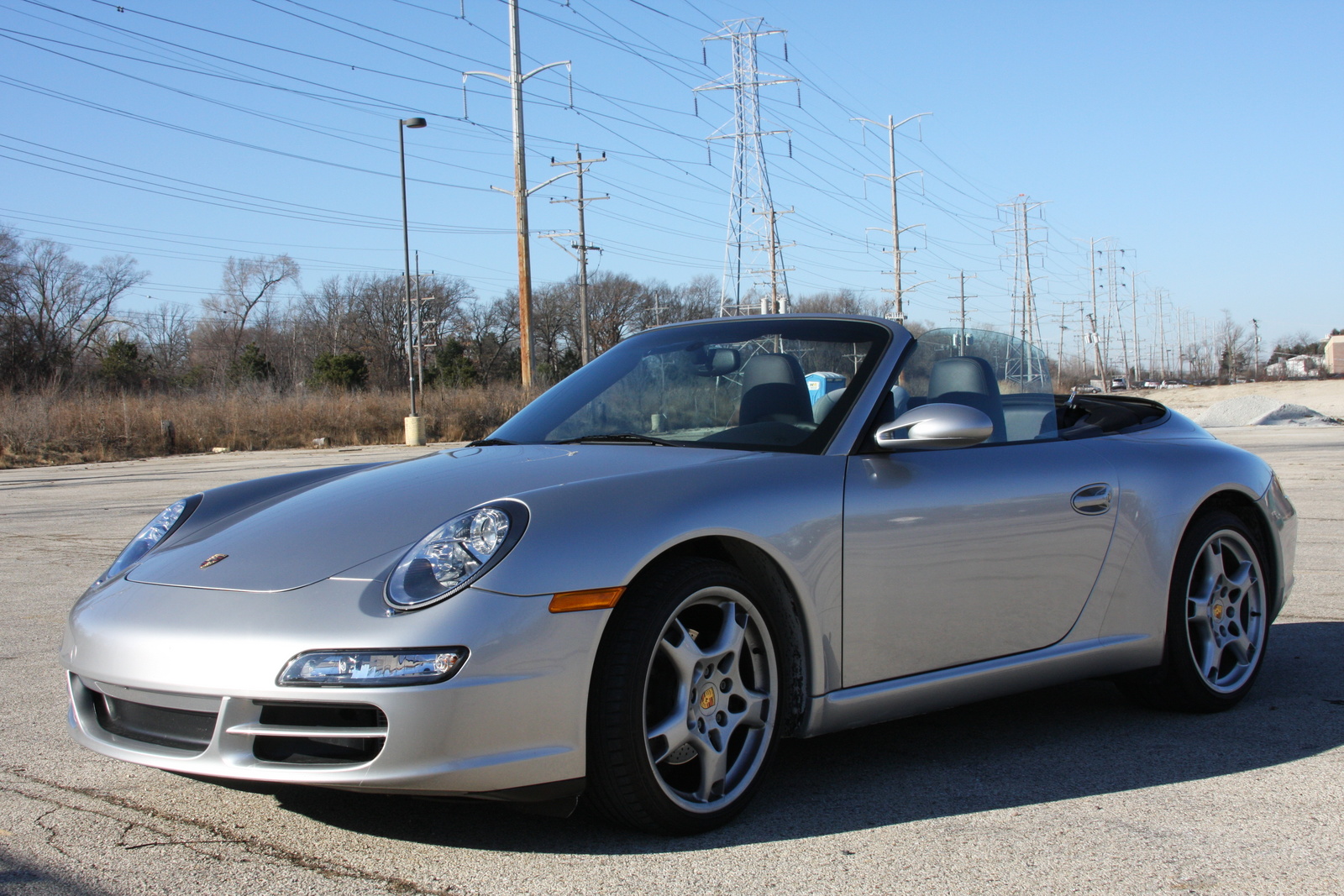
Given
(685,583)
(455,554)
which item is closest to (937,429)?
(685,583)

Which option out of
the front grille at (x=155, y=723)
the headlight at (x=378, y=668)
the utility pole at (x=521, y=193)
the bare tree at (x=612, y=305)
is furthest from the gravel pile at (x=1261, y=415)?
the bare tree at (x=612, y=305)

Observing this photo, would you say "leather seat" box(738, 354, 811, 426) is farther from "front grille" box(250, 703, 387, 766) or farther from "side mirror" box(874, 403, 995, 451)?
"front grille" box(250, 703, 387, 766)

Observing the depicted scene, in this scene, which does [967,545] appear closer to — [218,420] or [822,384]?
[822,384]

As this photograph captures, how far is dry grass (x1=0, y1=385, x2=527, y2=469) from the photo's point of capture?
26.4 m

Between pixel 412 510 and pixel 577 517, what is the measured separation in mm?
508

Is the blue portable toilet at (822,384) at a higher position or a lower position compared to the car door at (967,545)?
higher

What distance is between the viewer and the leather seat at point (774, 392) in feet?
11.4

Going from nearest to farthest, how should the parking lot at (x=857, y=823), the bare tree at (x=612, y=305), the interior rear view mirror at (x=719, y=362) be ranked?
the parking lot at (x=857, y=823) → the interior rear view mirror at (x=719, y=362) → the bare tree at (x=612, y=305)

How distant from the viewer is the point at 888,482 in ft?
10.5

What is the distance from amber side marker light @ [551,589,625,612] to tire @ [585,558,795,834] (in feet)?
0.22

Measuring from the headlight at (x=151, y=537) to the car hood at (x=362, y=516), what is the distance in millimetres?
102

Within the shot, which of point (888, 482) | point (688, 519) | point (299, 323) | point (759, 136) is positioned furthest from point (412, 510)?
point (299, 323)

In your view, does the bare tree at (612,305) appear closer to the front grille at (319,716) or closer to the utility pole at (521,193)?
the utility pole at (521,193)

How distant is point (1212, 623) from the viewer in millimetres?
4031
